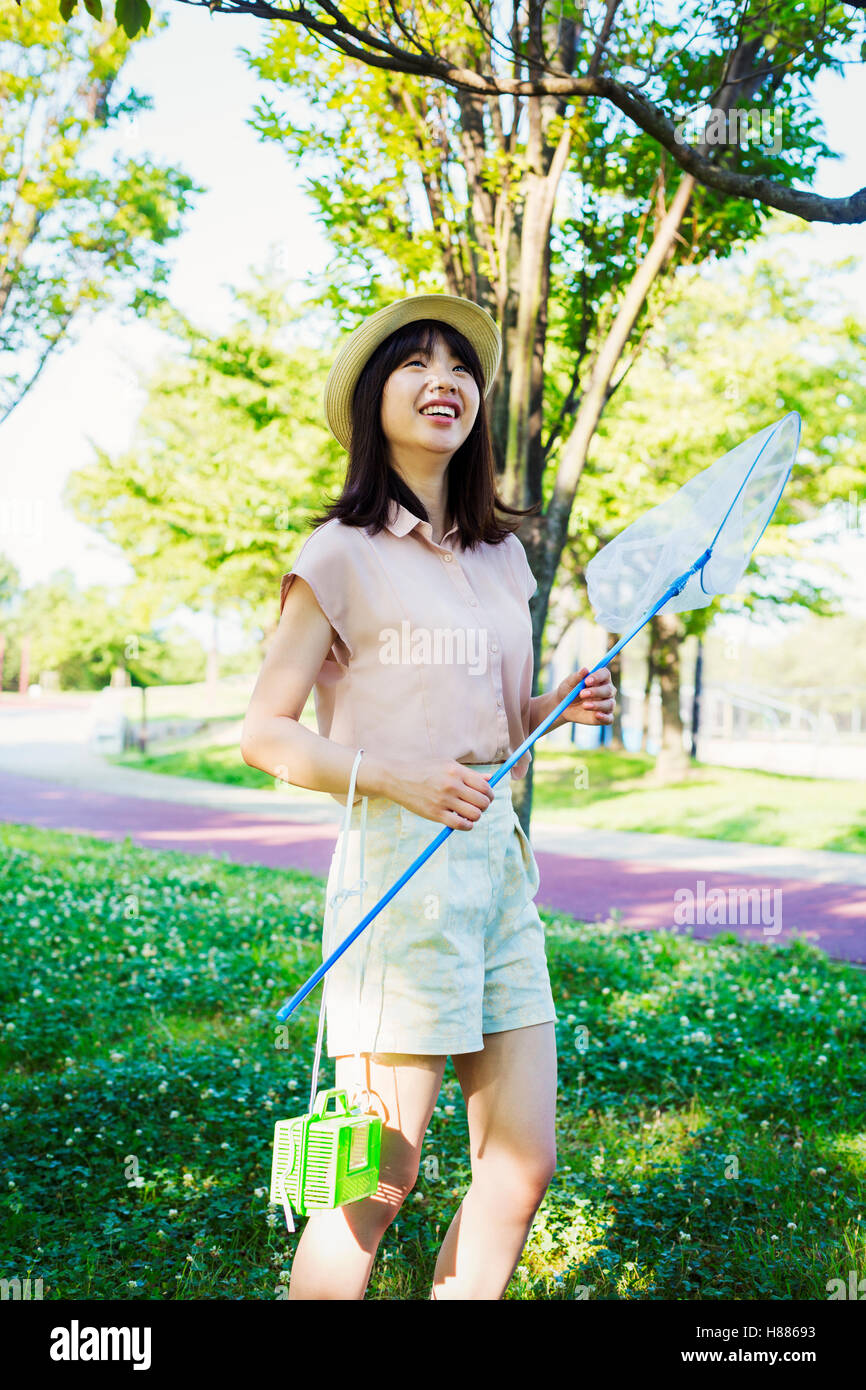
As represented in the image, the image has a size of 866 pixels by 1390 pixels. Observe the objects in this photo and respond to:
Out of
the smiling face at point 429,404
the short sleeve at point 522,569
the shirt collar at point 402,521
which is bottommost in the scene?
the short sleeve at point 522,569

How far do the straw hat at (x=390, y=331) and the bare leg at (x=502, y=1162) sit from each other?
1.26 metres

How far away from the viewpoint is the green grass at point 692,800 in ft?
45.5

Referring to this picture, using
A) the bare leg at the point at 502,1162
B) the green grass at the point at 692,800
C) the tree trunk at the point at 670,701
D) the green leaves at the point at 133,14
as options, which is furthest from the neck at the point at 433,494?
the tree trunk at the point at 670,701

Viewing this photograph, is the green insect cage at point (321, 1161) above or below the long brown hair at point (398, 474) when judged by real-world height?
below

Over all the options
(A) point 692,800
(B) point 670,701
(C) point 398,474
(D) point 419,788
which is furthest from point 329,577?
(B) point 670,701

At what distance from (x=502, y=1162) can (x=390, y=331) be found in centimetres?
155

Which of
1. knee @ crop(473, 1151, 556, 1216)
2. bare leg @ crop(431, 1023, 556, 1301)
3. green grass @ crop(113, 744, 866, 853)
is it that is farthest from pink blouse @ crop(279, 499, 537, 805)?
green grass @ crop(113, 744, 866, 853)

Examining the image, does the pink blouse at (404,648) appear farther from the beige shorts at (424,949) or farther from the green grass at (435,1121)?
the green grass at (435,1121)

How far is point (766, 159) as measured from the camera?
5398mm

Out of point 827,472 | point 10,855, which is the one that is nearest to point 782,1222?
point 10,855

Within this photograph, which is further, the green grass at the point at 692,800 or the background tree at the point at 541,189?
the green grass at the point at 692,800

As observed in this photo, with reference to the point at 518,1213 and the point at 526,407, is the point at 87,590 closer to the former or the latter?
the point at 526,407

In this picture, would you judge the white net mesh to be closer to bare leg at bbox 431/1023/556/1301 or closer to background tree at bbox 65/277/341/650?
bare leg at bbox 431/1023/556/1301
